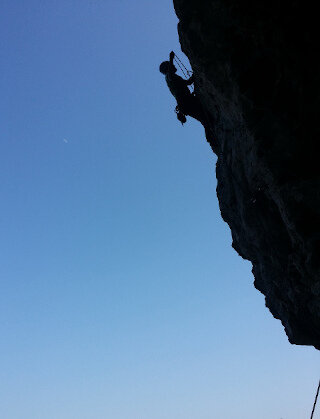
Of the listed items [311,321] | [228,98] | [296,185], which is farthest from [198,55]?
[311,321]

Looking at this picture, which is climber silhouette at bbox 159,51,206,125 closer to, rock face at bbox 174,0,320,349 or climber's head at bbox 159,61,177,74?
climber's head at bbox 159,61,177,74

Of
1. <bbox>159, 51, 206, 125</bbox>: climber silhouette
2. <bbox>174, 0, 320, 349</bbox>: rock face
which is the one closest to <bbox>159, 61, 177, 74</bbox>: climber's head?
<bbox>159, 51, 206, 125</bbox>: climber silhouette

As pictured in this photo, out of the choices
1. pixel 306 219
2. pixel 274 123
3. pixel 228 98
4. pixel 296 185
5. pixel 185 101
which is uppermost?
pixel 185 101

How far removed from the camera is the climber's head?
79.3 feet

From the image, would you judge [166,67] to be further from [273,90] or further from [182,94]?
[273,90]

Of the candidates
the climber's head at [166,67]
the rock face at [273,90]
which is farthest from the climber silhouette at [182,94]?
the rock face at [273,90]

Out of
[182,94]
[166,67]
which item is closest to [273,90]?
[182,94]

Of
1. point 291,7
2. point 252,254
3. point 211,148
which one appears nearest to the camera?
point 291,7

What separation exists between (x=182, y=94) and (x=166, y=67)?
249 cm

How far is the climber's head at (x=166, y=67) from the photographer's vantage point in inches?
952

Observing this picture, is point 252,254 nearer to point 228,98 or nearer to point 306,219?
point 306,219

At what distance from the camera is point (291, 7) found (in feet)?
45.1

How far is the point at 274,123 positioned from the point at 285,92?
135 cm

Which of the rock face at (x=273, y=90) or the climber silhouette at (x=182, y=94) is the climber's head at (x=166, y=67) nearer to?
the climber silhouette at (x=182, y=94)
